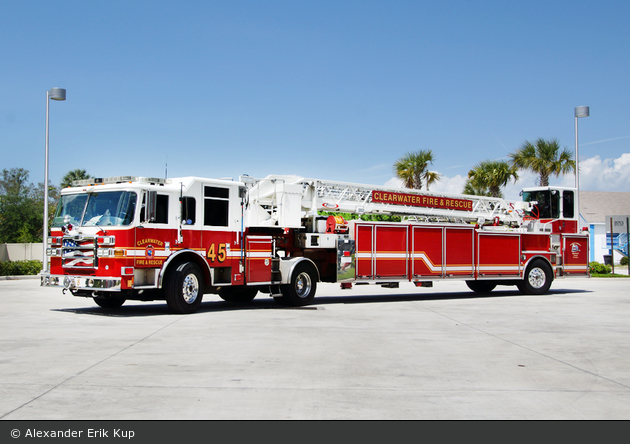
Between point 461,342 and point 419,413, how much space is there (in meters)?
4.23

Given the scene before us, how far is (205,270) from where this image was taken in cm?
1306

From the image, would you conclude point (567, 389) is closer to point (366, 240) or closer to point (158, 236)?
point (158, 236)

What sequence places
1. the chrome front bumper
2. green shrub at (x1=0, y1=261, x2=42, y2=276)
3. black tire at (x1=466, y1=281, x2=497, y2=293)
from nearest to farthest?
the chrome front bumper
black tire at (x1=466, y1=281, x2=497, y2=293)
green shrub at (x1=0, y1=261, x2=42, y2=276)

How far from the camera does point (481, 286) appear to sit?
66.2 feet

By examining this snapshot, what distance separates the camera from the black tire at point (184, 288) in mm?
12234

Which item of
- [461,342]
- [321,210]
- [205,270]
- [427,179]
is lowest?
[461,342]

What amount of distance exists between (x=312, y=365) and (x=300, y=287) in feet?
25.3

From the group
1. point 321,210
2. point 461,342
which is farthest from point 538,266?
point 461,342

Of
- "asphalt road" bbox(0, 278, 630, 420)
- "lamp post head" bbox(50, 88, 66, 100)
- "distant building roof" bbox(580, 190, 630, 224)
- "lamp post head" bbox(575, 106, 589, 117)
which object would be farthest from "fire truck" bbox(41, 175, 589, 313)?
"distant building roof" bbox(580, 190, 630, 224)

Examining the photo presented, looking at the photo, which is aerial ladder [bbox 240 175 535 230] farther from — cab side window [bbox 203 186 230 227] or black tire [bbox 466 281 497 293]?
black tire [bbox 466 281 497 293]

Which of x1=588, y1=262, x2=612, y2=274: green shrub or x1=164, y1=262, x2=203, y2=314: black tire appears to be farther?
x1=588, y1=262, x2=612, y2=274: green shrub

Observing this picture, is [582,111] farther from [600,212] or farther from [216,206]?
[216,206]

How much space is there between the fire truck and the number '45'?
0.08ft

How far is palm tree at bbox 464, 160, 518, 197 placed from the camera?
3653 cm
